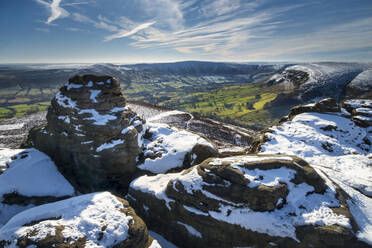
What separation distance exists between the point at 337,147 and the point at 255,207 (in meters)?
20.2

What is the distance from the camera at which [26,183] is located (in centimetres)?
1919

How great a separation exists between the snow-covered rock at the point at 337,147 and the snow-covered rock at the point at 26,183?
1052 inches

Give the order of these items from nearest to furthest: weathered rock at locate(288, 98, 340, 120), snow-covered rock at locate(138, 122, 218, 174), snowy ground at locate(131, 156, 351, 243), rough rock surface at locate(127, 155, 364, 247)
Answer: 1. rough rock surface at locate(127, 155, 364, 247)
2. snowy ground at locate(131, 156, 351, 243)
3. snow-covered rock at locate(138, 122, 218, 174)
4. weathered rock at locate(288, 98, 340, 120)

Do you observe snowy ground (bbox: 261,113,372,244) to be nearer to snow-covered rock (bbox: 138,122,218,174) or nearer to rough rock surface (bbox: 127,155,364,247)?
rough rock surface (bbox: 127,155,364,247)

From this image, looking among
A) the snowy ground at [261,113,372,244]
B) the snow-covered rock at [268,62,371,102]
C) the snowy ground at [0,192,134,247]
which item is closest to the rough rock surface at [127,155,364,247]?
the snowy ground at [261,113,372,244]

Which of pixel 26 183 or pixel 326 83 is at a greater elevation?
pixel 326 83

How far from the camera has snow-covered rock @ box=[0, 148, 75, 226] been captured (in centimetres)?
1794

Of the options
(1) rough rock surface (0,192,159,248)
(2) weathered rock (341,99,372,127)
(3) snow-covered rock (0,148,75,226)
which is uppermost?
(2) weathered rock (341,99,372,127)

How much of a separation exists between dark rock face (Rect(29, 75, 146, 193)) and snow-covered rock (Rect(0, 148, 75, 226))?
6.56 ft

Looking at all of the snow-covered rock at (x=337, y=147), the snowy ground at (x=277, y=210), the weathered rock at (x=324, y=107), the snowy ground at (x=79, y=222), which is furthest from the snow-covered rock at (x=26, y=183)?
the weathered rock at (x=324, y=107)

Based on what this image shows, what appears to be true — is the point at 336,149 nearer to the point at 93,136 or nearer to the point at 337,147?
the point at 337,147

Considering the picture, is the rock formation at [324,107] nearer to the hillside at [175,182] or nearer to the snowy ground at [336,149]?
the hillside at [175,182]

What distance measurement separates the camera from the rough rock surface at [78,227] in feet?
34.0

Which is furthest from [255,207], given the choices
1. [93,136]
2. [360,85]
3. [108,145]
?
[360,85]
